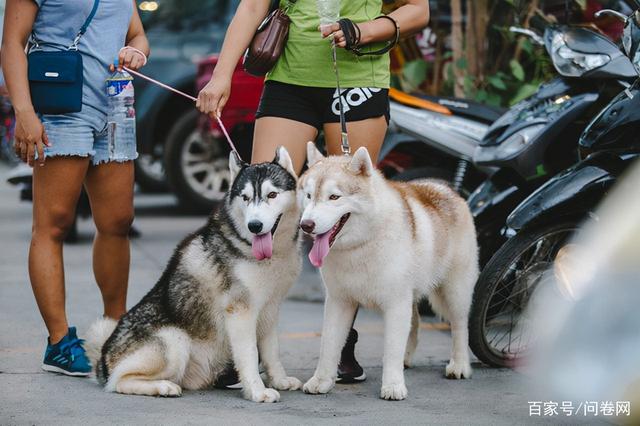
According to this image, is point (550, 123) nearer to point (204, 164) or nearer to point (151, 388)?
point (151, 388)

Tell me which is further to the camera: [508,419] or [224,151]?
[224,151]

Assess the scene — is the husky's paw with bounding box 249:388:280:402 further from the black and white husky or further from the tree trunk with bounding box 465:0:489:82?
the tree trunk with bounding box 465:0:489:82

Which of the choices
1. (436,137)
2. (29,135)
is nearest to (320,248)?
(29,135)

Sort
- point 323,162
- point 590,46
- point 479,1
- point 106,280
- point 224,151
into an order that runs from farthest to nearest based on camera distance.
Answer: point 224,151 < point 479,1 < point 590,46 < point 106,280 < point 323,162

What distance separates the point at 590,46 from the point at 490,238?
1200mm

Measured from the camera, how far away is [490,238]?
5930 millimetres

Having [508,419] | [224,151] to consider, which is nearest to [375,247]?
[508,419]

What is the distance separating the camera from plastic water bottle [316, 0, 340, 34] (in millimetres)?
4488

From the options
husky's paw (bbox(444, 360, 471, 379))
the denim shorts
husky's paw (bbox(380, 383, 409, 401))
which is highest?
the denim shorts

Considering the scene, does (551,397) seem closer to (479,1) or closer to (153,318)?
(153,318)

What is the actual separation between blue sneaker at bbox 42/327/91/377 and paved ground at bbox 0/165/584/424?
0.15 feet

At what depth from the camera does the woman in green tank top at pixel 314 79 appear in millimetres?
4629

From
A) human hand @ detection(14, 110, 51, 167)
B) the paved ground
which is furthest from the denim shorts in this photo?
the paved ground

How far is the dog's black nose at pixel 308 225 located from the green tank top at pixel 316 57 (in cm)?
80
